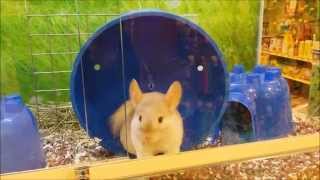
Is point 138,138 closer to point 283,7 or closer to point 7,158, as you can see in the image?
point 7,158

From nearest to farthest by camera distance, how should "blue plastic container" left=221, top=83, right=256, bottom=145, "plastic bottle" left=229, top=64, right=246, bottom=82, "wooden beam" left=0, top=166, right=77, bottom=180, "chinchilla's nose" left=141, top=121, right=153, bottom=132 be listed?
"wooden beam" left=0, top=166, right=77, bottom=180
"chinchilla's nose" left=141, top=121, right=153, bottom=132
"blue plastic container" left=221, top=83, right=256, bottom=145
"plastic bottle" left=229, top=64, right=246, bottom=82

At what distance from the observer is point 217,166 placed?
2.63 feet

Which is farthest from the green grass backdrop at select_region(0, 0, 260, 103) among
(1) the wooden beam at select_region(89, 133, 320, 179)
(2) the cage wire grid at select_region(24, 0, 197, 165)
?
(1) the wooden beam at select_region(89, 133, 320, 179)

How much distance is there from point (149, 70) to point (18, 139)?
0.32m

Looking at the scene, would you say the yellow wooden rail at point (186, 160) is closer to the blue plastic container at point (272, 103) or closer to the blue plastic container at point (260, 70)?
the blue plastic container at point (272, 103)

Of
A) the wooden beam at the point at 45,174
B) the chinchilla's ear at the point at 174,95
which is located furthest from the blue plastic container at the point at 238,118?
the wooden beam at the point at 45,174

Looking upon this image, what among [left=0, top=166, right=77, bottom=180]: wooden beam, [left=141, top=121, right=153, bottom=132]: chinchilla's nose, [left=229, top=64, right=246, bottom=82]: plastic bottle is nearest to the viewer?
[left=0, top=166, right=77, bottom=180]: wooden beam

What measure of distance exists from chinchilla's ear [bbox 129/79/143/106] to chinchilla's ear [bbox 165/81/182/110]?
63 millimetres

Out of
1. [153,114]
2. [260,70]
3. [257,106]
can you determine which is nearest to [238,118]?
[257,106]

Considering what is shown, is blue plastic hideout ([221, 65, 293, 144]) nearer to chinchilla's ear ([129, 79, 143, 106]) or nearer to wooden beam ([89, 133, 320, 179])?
wooden beam ([89, 133, 320, 179])

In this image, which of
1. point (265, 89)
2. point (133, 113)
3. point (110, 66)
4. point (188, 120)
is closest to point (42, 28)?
point (110, 66)

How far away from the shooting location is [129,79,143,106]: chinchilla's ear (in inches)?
31.3

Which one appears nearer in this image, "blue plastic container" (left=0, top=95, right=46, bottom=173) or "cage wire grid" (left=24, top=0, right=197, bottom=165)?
"blue plastic container" (left=0, top=95, right=46, bottom=173)

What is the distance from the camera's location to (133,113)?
0.78 metres
